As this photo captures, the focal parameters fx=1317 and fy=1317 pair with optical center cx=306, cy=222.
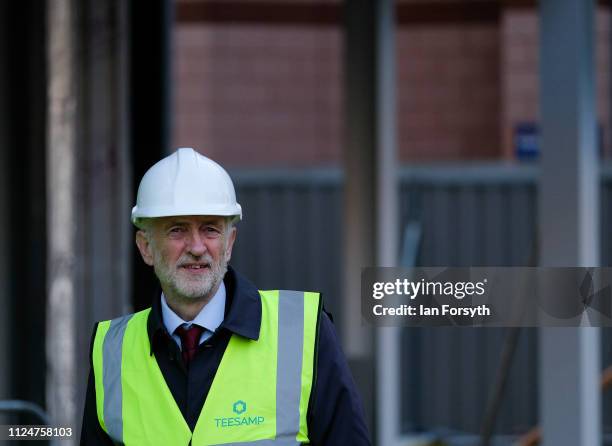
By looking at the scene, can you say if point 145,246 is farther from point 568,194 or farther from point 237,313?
point 568,194

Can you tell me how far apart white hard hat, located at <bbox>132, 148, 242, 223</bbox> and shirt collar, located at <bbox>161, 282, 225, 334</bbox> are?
0.56ft

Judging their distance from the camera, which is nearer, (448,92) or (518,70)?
(518,70)

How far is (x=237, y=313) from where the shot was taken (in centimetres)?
260

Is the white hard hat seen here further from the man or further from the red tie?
the red tie

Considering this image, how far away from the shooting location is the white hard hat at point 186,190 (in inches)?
103

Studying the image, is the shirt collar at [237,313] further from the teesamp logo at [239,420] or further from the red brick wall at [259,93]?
the red brick wall at [259,93]

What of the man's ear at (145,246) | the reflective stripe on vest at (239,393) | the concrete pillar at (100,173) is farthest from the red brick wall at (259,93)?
the reflective stripe on vest at (239,393)

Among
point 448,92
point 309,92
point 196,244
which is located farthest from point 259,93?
point 196,244

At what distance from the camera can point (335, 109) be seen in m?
9.79

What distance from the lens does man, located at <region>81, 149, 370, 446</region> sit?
2.54m

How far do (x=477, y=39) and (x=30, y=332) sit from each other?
16.3 feet

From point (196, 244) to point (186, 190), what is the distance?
0.39ft

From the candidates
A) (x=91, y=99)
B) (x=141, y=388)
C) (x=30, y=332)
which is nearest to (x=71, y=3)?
(x=91, y=99)

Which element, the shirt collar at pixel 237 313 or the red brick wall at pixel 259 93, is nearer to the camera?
the shirt collar at pixel 237 313
